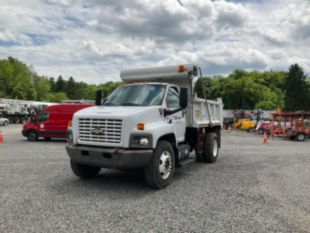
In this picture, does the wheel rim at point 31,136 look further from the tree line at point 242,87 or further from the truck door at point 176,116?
the tree line at point 242,87

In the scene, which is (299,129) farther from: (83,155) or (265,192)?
(83,155)

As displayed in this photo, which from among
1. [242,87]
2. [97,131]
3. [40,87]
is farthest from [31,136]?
[40,87]

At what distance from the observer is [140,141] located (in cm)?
523

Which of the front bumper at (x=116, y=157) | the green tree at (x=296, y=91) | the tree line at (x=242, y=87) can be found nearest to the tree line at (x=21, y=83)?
the tree line at (x=242, y=87)

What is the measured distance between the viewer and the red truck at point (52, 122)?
15.4m

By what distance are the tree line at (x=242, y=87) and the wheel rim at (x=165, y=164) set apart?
48056 millimetres

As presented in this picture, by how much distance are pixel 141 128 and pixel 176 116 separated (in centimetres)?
155

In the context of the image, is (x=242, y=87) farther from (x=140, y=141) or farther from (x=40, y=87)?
(x=140, y=141)

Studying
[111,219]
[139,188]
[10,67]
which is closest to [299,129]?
[139,188]

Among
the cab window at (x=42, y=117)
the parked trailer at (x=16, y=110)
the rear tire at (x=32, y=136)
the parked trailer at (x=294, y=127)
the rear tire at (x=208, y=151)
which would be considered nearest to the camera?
the rear tire at (x=208, y=151)

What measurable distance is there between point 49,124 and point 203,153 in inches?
411

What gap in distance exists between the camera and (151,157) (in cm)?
534

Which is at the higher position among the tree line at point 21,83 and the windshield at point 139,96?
the tree line at point 21,83

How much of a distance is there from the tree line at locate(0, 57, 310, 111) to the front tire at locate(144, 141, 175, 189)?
48.1 metres
